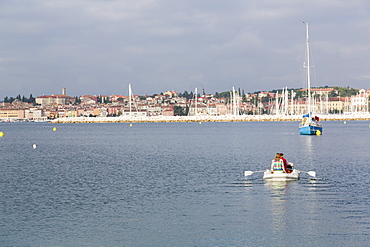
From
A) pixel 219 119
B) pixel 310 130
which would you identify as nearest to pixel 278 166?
pixel 310 130

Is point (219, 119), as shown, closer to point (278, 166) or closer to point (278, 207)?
point (278, 166)

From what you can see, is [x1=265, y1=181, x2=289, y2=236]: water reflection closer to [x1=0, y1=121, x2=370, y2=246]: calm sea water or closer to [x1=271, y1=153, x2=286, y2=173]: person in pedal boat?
Result: [x1=0, y1=121, x2=370, y2=246]: calm sea water

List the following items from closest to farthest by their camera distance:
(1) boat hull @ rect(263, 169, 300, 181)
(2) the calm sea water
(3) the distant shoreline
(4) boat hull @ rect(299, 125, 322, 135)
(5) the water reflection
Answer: (2) the calm sea water < (5) the water reflection < (1) boat hull @ rect(263, 169, 300, 181) < (4) boat hull @ rect(299, 125, 322, 135) < (3) the distant shoreline

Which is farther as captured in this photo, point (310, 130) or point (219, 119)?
point (219, 119)

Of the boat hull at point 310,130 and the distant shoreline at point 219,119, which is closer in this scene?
the boat hull at point 310,130

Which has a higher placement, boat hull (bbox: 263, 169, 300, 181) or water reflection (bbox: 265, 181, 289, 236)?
boat hull (bbox: 263, 169, 300, 181)

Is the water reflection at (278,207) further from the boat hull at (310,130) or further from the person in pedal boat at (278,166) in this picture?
the boat hull at (310,130)

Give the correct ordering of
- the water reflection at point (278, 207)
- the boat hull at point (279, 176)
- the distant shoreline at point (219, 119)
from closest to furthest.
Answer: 1. the water reflection at point (278, 207)
2. the boat hull at point (279, 176)
3. the distant shoreline at point (219, 119)

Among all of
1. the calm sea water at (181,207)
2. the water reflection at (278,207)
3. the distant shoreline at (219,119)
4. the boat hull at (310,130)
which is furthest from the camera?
the distant shoreline at (219,119)

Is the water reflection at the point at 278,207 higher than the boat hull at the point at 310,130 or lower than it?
lower

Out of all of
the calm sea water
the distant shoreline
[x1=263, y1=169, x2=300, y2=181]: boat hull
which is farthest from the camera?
the distant shoreline

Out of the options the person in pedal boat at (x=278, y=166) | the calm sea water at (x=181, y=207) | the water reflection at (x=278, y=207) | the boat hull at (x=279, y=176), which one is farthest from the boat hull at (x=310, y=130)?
Result: the water reflection at (x=278, y=207)

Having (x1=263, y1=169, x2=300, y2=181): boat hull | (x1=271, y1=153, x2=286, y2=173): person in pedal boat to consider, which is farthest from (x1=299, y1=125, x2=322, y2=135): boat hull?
(x1=271, y1=153, x2=286, y2=173): person in pedal boat

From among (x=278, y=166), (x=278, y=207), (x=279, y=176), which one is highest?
(x=278, y=166)
